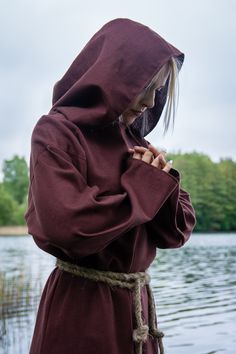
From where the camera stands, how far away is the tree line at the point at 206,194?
218 ft

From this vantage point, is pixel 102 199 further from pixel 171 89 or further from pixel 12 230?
pixel 12 230

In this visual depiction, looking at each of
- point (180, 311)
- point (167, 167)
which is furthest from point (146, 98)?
point (180, 311)

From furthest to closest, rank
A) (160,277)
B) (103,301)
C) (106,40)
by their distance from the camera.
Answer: (160,277) → (106,40) → (103,301)

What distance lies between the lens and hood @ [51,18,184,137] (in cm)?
183

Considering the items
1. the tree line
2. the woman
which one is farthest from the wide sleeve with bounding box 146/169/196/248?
the tree line

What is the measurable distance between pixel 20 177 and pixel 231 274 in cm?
6254

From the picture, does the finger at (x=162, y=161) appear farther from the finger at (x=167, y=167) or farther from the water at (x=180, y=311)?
the water at (x=180, y=311)

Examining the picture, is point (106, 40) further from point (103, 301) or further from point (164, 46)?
point (103, 301)

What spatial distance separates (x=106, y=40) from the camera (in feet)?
6.28

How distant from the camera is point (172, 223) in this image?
196cm

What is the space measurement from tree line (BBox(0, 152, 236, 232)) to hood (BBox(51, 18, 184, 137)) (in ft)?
203

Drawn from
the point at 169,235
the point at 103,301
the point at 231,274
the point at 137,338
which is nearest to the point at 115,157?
the point at 169,235

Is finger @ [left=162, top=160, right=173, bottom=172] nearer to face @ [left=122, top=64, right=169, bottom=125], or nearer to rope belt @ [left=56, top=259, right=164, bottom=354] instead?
face @ [left=122, top=64, right=169, bottom=125]

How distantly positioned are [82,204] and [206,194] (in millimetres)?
66207
